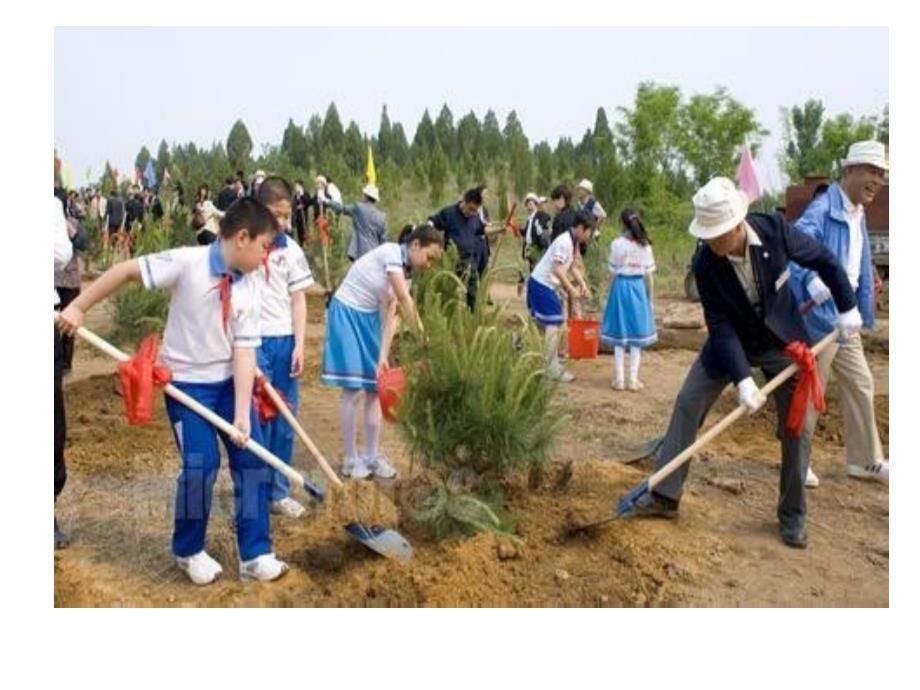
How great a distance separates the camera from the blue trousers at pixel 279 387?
4273mm

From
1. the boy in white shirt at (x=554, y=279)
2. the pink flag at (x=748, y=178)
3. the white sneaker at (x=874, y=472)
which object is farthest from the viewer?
the pink flag at (x=748, y=178)

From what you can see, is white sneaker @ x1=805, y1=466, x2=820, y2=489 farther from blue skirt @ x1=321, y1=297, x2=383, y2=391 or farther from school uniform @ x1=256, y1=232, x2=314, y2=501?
school uniform @ x1=256, y1=232, x2=314, y2=501

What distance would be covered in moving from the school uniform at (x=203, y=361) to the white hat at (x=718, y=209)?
6.00ft

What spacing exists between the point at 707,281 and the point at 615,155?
2424 centimetres

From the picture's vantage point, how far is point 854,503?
473 centimetres

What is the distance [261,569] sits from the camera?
353 cm

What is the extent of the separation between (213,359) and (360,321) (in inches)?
57.7

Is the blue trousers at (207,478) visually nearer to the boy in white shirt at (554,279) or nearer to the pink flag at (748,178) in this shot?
the boy in white shirt at (554,279)

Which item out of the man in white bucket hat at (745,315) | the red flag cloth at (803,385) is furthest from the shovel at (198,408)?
the red flag cloth at (803,385)

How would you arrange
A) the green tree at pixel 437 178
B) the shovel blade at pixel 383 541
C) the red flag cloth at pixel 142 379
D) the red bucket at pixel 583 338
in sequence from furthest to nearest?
the green tree at pixel 437 178 < the red bucket at pixel 583 338 < the shovel blade at pixel 383 541 < the red flag cloth at pixel 142 379

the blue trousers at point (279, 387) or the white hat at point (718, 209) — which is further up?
the white hat at point (718, 209)

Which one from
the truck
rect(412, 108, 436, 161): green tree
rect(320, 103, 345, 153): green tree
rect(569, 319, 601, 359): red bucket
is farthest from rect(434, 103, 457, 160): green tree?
rect(569, 319, 601, 359): red bucket

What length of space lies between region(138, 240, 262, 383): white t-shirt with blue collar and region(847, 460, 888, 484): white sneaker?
11.3 ft

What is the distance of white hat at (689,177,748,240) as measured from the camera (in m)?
3.74
